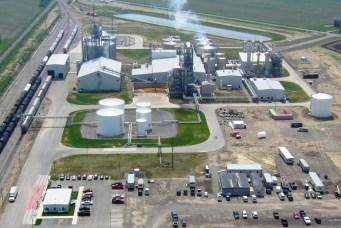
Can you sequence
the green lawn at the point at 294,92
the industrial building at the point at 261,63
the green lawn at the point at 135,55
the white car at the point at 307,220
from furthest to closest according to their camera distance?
1. the green lawn at the point at 135,55
2. the industrial building at the point at 261,63
3. the green lawn at the point at 294,92
4. the white car at the point at 307,220

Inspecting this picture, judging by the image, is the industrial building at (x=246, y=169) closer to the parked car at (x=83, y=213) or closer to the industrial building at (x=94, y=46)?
the parked car at (x=83, y=213)

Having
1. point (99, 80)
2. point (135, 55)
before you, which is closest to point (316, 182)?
point (99, 80)

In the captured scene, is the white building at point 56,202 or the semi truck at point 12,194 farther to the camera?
the semi truck at point 12,194

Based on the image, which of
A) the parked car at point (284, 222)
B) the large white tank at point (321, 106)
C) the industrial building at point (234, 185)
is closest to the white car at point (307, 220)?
the parked car at point (284, 222)

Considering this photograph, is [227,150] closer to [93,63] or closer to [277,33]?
[93,63]

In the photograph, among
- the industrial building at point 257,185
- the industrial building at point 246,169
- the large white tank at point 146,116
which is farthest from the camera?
the large white tank at point 146,116

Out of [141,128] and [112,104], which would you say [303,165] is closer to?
[141,128]

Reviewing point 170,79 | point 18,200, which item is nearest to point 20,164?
point 18,200

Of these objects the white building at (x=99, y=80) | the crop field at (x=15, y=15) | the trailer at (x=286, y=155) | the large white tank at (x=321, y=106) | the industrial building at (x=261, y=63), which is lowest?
the trailer at (x=286, y=155)
